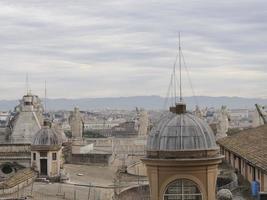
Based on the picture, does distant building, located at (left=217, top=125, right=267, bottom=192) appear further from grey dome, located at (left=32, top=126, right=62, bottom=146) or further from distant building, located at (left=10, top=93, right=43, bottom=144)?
distant building, located at (left=10, top=93, right=43, bottom=144)

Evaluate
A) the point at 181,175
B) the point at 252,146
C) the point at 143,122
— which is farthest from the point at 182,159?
the point at 143,122

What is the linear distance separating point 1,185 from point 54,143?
9.30 meters

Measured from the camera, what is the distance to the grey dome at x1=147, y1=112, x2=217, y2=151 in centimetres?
1703

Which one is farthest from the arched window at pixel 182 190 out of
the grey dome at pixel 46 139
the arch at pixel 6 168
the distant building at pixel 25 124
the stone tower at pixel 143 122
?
the stone tower at pixel 143 122

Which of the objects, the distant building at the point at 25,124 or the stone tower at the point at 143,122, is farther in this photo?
the stone tower at the point at 143,122

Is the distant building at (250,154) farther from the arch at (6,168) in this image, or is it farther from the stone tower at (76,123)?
the stone tower at (76,123)

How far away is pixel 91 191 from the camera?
36.2 m

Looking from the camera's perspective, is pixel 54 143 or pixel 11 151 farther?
pixel 11 151

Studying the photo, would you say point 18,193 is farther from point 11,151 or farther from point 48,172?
point 11,151

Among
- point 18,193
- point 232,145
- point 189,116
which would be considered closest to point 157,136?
point 189,116

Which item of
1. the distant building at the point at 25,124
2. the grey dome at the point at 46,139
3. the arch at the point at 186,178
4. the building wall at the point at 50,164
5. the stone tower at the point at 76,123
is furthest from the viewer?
the stone tower at the point at 76,123

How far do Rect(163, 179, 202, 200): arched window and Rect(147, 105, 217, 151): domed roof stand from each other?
0.86 metres

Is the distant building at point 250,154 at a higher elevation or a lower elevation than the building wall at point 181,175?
lower

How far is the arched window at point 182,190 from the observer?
56.3 feet
